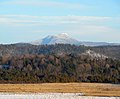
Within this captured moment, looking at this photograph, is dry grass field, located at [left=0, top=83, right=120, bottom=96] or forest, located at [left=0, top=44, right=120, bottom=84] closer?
dry grass field, located at [left=0, top=83, right=120, bottom=96]

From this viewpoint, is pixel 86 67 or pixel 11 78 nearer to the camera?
pixel 11 78

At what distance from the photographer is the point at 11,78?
112250 millimetres

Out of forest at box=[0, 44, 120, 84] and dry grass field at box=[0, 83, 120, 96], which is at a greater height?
dry grass field at box=[0, 83, 120, 96]

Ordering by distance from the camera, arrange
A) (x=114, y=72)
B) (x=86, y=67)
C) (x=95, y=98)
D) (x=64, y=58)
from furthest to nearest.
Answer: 1. (x=64, y=58)
2. (x=86, y=67)
3. (x=114, y=72)
4. (x=95, y=98)

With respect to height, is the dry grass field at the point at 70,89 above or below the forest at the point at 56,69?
above

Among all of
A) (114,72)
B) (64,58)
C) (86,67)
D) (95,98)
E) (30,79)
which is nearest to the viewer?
(95,98)

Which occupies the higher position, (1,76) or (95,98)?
(95,98)

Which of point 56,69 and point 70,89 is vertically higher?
point 70,89

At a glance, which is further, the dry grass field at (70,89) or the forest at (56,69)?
the forest at (56,69)

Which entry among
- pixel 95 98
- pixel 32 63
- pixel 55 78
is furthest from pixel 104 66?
pixel 95 98

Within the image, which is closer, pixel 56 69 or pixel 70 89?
pixel 70 89

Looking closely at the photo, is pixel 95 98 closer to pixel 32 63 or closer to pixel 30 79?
pixel 30 79

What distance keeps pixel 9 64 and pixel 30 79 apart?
45.0 meters

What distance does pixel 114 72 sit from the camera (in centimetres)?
12419
